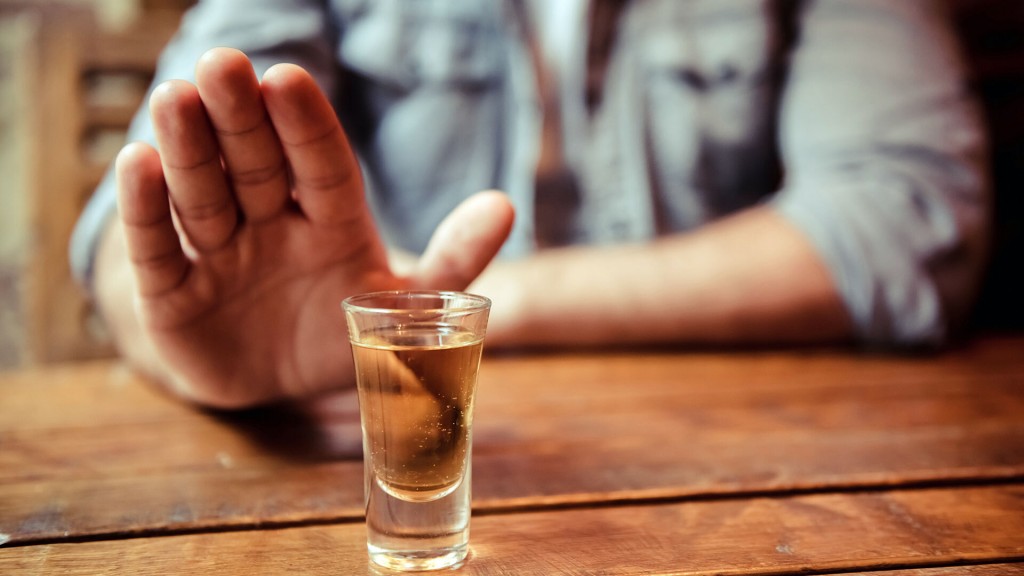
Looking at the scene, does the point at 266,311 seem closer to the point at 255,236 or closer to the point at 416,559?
the point at 255,236

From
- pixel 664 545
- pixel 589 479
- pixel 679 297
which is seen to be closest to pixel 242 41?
pixel 679 297

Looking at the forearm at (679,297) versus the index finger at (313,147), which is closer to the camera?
the index finger at (313,147)

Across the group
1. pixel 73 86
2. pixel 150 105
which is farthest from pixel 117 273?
pixel 73 86

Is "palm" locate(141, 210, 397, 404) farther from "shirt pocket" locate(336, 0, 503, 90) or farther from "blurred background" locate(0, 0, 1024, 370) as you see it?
"blurred background" locate(0, 0, 1024, 370)

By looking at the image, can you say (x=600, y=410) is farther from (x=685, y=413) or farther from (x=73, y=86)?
(x=73, y=86)

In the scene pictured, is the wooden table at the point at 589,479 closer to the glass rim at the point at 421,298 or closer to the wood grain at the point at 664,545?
the wood grain at the point at 664,545

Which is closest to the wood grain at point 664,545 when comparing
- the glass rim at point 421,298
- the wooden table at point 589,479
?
the wooden table at point 589,479

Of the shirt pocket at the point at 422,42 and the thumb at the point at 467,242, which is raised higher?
the shirt pocket at the point at 422,42
